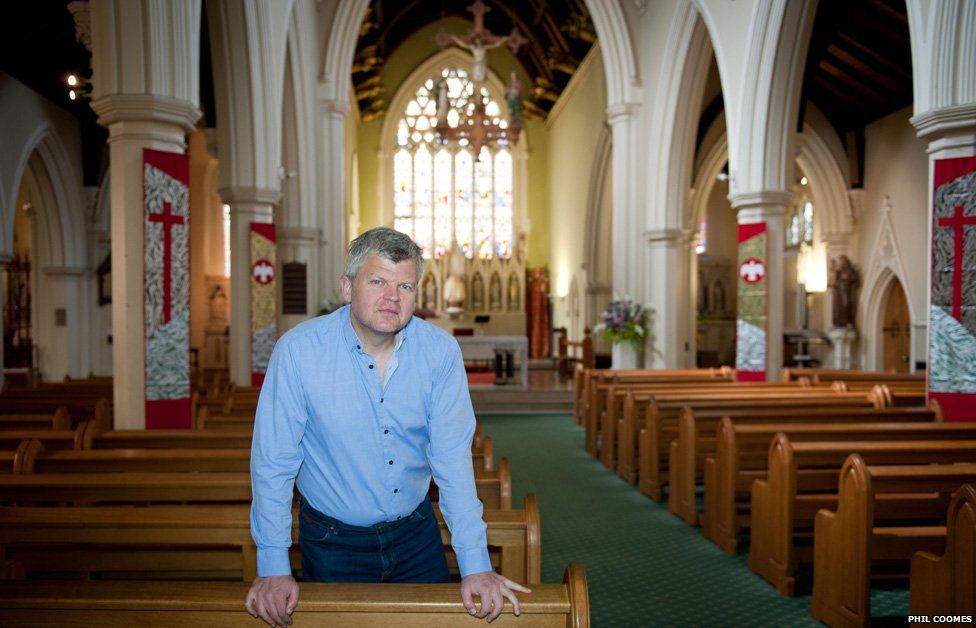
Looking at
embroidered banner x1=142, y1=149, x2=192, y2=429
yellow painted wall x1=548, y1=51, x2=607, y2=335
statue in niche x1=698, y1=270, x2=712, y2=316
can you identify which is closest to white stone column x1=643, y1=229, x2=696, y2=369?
yellow painted wall x1=548, y1=51, x2=607, y2=335

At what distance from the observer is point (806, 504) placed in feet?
12.3

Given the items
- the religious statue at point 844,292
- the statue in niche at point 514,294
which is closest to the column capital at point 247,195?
the religious statue at point 844,292

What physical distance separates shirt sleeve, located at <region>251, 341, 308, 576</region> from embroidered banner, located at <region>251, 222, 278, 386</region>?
6575 mm

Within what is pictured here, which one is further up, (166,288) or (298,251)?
(298,251)

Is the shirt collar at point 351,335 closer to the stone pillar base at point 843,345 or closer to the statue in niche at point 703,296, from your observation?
the stone pillar base at point 843,345

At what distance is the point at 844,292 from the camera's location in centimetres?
1316

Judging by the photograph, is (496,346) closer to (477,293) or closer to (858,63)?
(858,63)

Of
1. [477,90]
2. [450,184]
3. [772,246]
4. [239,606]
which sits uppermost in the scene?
[477,90]

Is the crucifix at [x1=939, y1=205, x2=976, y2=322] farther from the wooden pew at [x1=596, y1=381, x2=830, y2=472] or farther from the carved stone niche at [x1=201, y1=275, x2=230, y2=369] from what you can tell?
the carved stone niche at [x1=201, y1=275, x2=230, y2=369]

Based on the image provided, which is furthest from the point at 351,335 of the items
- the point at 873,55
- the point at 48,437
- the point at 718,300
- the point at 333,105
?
the point at 718,300

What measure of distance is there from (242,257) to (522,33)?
A: 41.9 ft

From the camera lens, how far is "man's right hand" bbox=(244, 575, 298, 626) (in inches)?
57.3

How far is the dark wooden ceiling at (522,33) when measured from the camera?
51.2 ft

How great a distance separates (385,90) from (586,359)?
35.9 ft
